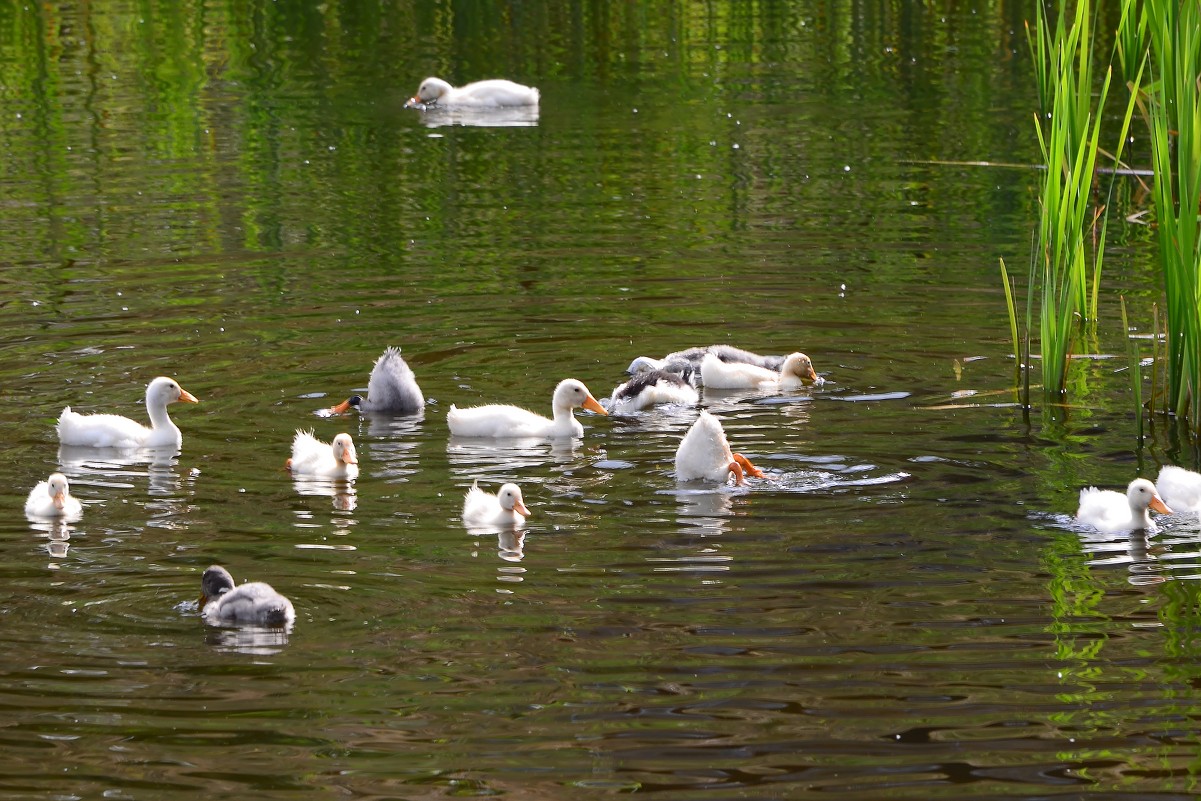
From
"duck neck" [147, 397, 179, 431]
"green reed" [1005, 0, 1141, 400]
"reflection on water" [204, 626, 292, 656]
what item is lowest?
"reflection on water" [204, 626, 292, 656]

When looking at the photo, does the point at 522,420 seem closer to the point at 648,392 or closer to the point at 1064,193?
the point at 648,392

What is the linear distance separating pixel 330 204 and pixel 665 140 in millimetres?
4898

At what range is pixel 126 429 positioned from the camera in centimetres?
1108

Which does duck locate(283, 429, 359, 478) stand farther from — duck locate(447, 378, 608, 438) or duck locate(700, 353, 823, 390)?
duck locate(700, 353, 823, 390)

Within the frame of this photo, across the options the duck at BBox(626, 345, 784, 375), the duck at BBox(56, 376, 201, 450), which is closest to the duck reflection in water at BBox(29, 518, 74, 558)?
the duck at BBox(56, 376, 201, 450)

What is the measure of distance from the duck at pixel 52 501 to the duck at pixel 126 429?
1305mm

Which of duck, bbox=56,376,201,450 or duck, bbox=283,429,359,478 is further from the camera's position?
duck, bbox=56,376,201,450

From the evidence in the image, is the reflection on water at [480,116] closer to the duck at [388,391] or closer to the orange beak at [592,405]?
the duck at [388,391]

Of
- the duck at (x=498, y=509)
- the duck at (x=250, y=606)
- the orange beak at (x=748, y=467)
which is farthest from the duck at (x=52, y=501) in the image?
the orange beak at (x=748, y=467)

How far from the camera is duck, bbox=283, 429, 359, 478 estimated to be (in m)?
10.3

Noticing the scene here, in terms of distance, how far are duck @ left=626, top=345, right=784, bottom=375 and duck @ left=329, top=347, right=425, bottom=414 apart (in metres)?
1.51

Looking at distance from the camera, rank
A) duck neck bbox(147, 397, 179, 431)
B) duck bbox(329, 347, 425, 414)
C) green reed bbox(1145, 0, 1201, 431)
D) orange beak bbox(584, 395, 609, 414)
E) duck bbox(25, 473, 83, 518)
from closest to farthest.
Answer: duck bbox(25, 473, 83, 518) < green reed bbox(1145, 0, 1201, 431) < duck neck bbox(147, 397, 179, 431) < orange beak bbox(584, 395, 609, 414) < duck bbox(329, 347, 425, 414)

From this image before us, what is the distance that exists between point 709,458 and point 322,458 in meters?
2.11

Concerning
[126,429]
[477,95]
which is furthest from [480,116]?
[126,429]
